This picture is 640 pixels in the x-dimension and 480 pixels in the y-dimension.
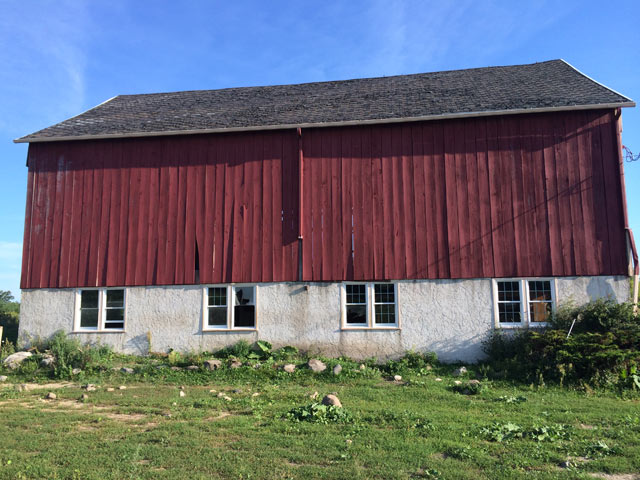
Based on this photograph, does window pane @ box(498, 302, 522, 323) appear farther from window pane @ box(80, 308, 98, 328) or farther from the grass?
window pane @ box(80, 308, 98, 328)

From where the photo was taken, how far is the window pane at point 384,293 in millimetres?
14836

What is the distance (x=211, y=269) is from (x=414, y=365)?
264 inches

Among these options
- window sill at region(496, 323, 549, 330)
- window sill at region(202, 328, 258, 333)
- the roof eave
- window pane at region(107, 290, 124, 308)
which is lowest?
window sill at region(202, 328, 258, 333)

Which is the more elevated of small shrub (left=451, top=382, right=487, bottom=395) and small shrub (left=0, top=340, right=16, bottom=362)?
small shrub (left=0, top=340, right=16, bottom=362)

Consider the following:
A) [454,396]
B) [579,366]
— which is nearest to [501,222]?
[579,366]

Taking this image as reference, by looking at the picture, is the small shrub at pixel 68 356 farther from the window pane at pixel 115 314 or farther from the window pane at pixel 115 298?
the window pane at pixel 115 298

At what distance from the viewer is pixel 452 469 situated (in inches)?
235

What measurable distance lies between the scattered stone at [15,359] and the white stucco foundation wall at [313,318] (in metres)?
1.29

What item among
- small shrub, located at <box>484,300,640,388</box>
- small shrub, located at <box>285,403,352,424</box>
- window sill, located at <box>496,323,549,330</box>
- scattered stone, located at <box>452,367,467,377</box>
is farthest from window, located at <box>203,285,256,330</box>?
window sill, located at <box>496,323,549,330</box>

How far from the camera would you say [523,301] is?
46.5 feet

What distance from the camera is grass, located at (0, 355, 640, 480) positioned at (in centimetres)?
607

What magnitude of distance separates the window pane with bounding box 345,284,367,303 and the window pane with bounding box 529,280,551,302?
15.5 feet

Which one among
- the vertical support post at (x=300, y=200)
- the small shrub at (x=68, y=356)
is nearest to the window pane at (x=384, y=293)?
the vertical support post at (x=300, y=200)

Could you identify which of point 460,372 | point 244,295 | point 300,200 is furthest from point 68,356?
point 460,372
